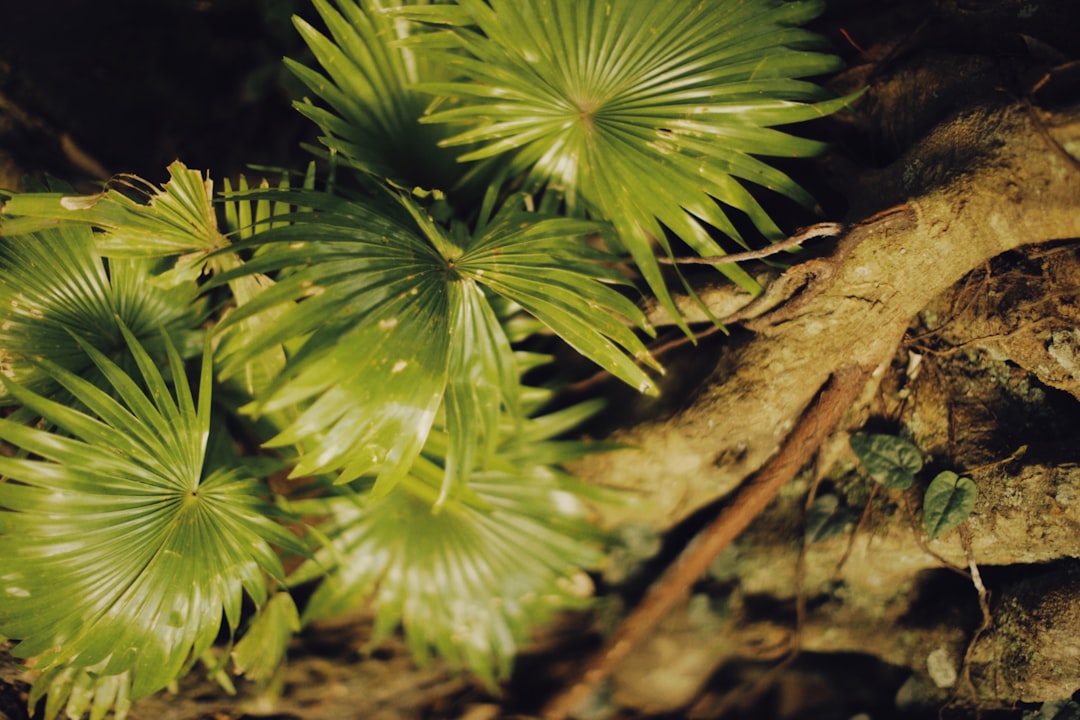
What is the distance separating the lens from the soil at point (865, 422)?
1.33 m

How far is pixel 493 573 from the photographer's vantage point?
1.71 m

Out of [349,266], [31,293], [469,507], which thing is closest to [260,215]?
[349,266]

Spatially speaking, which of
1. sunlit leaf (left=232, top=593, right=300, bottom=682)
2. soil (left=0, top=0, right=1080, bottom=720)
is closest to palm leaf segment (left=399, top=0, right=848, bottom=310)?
soil (left=0, top=0, right=1080, bottom=720)

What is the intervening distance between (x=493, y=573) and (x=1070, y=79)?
1837 millimetres

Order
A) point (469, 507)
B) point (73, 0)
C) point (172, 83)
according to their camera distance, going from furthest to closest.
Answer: point (172, 83) → point (73, 0) → point (469, 507)

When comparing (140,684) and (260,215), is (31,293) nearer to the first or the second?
(260,215)

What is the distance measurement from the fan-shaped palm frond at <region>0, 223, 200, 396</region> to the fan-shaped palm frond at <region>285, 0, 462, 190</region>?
57cm

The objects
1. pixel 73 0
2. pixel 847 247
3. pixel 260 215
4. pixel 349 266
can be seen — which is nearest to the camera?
pixel 349 266

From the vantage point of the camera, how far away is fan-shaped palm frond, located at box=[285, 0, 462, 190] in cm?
139

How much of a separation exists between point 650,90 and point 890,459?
1.13 meters

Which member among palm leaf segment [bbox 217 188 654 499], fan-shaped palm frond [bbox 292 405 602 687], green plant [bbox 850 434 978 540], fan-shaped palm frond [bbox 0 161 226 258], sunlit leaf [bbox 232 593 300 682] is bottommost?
sunlit leaf [bbox 232 593 300 682]

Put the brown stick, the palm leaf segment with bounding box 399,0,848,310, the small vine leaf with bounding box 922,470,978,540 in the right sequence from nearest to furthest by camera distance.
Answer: the palm leaf segment with bounding box 399,0,848,310 → the small vine leaf with bounding box 922,470,978,540 → the brown stick

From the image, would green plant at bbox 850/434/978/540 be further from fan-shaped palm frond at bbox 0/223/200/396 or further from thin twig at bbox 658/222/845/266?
fan-shaped palm frond at bbox 0/223/200/396

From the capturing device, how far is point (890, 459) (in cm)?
154
